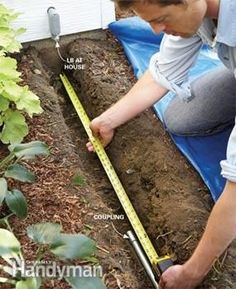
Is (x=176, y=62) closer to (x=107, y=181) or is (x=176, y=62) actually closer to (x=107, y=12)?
(x=107, y=181)

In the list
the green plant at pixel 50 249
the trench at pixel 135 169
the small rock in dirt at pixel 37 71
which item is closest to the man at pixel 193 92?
the trench at pixel 135 169

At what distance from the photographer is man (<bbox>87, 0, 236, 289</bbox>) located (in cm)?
178

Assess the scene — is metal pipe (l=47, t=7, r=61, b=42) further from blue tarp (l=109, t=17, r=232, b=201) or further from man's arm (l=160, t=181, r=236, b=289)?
man's arm (l=160, t=181, r=236, b=289)

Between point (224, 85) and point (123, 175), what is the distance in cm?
59

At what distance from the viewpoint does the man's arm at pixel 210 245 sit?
1.81m

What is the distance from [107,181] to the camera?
2.68m

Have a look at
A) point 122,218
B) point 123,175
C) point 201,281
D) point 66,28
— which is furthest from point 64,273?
A: point 66,28

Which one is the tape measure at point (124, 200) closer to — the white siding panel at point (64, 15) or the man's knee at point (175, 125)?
the man's knee at point (175, 125)

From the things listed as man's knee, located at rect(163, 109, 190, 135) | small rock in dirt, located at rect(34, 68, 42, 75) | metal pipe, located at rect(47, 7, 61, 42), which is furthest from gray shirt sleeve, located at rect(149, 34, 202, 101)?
metal pipe, located at rect(47, 7, 61, 42)

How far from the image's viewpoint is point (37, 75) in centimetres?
298

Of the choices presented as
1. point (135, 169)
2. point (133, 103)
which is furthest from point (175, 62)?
point (135, 169)

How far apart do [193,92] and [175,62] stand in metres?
0.42

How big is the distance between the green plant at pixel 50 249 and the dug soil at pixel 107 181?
6.8 inches

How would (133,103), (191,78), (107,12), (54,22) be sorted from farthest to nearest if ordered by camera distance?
(107,12) < (54,22) < (191,78) < (133,103)
